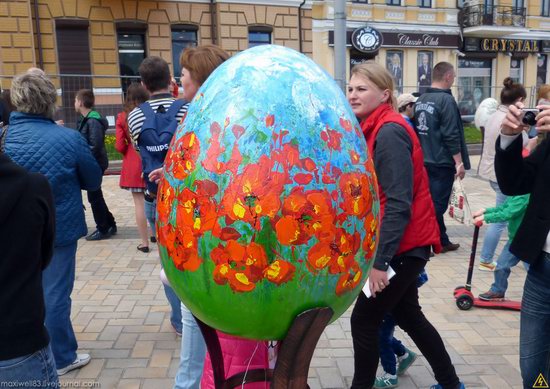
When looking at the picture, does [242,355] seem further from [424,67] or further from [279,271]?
[424,67]

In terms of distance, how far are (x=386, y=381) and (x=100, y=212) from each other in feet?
14.4

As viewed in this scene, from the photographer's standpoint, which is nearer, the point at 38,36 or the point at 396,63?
the point at 38,36

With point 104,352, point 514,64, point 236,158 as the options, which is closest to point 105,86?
point 104,352

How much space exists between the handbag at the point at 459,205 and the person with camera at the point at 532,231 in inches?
101

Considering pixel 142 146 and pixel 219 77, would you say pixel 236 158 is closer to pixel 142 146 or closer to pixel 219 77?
pixel 219 77

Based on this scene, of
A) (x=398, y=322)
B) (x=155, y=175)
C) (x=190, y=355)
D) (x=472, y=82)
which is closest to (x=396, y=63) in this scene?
(x=472, y=82)

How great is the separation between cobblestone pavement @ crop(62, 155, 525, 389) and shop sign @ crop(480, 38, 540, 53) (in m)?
20.1

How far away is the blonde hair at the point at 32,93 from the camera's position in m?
2.60

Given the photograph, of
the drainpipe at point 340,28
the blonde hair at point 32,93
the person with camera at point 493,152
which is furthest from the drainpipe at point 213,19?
the blonde hair at point 32,93

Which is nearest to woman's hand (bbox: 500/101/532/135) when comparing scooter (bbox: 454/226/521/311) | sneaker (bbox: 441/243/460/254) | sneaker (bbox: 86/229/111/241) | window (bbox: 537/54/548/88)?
scooter (bbox: 454/226/521/311)

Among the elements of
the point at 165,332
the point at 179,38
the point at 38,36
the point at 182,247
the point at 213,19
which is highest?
the point at 213,19

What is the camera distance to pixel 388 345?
2.76m

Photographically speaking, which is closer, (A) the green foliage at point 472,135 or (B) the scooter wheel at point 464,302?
(B) the scooter wheel at point 464,302

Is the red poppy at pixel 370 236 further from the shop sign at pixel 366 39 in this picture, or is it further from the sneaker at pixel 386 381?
the shop sign at pixel 366 39
